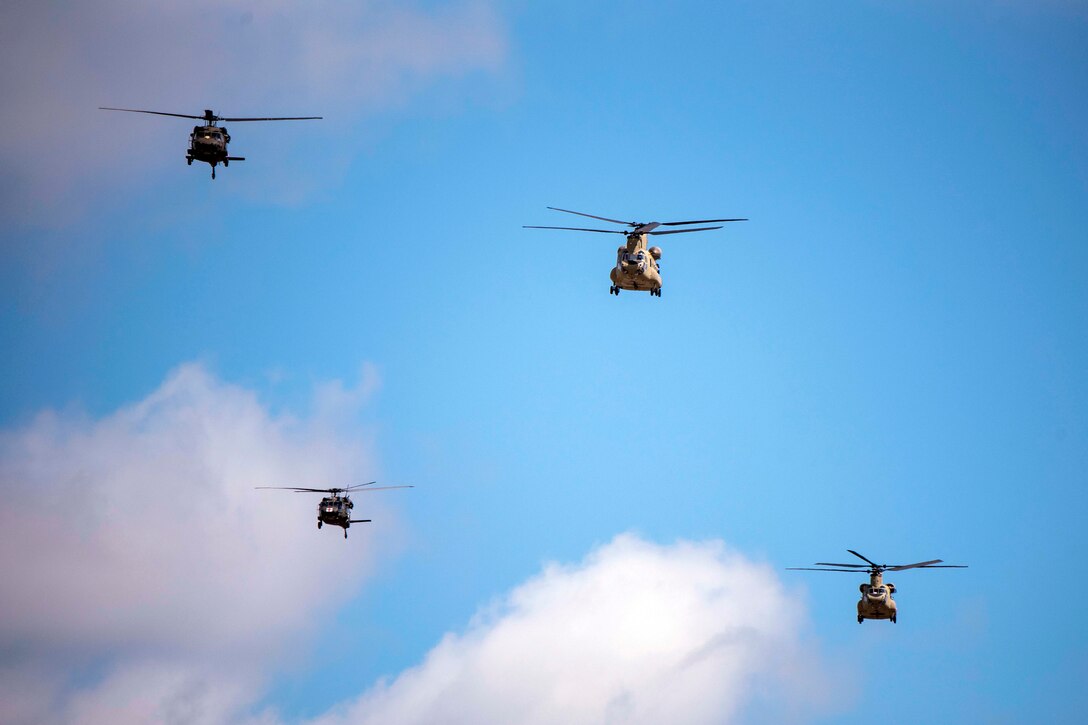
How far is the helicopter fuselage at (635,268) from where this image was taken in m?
91.8

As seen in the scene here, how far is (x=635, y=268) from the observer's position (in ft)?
301

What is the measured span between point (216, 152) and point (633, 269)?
972 inches

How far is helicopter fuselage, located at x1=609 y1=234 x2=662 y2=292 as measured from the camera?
3612 inches

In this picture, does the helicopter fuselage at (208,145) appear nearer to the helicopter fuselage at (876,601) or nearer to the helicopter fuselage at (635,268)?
the helicopter fuselage at (635,268)

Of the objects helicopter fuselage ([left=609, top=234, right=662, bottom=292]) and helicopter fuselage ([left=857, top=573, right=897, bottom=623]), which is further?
helicopter fuselage ([left=857, top=573, right=897, bottom=623])

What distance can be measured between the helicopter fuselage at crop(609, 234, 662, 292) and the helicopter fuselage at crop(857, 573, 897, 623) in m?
24.1

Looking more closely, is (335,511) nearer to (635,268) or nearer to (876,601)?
(635,268)

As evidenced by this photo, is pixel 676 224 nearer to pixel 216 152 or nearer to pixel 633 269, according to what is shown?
pixel 633 269

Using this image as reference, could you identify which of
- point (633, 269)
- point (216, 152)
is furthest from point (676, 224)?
point (216, 152)

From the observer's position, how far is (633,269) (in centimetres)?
9169

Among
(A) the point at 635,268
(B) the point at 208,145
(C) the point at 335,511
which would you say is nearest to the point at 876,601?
(A) the point at 635,268

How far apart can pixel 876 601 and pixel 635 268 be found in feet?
87.5

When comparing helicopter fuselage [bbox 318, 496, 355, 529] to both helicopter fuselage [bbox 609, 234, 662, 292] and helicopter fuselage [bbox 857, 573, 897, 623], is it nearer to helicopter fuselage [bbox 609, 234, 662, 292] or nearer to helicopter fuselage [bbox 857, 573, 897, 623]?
helicopter fuselage [bbox 609, 234, 662, 292]

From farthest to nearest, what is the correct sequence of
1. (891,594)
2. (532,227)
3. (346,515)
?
(346,515), (891,594), (532,227)
